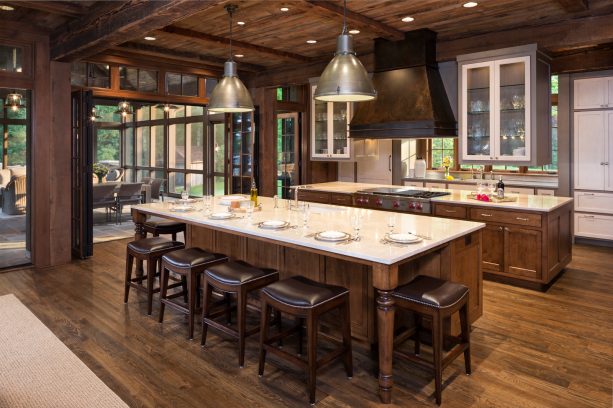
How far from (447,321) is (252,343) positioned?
53.8 inches

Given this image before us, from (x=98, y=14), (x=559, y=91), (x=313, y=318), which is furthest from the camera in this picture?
(x=559, y=91)

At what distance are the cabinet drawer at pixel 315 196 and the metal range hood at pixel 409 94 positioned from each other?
1.04m

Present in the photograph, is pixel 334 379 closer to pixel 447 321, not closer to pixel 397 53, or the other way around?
pixel 447 321

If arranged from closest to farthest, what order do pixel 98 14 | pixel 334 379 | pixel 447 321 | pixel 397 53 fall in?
pixel 334 379 < pixel 447 321 < pixel 98 14 < pixel 397 53

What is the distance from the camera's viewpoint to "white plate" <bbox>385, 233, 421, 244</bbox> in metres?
2.60

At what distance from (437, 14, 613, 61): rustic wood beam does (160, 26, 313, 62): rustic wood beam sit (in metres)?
2.03

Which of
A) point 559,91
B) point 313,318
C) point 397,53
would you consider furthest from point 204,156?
point 313,318

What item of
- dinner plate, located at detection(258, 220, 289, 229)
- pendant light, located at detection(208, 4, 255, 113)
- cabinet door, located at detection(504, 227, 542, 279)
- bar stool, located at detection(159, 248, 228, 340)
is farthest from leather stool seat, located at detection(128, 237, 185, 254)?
cabinet door, located at detection(504, 227, 542, 279)

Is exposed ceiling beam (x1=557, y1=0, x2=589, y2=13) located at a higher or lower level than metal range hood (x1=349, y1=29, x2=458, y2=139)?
higher

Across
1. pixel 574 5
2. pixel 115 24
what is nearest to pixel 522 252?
pixel 574 5

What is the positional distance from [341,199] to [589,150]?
3700 mm

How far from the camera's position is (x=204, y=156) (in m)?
11.2

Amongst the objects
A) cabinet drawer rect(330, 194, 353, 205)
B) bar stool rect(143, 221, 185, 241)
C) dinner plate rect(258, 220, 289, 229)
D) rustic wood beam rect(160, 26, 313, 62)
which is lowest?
bar stool rect(143, 221, 185, 241)

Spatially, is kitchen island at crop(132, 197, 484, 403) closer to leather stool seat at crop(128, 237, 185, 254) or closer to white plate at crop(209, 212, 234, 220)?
white plate at crop(209, 212, 234, 220)
